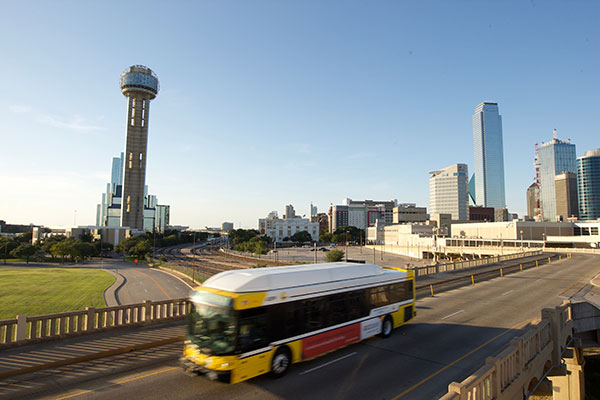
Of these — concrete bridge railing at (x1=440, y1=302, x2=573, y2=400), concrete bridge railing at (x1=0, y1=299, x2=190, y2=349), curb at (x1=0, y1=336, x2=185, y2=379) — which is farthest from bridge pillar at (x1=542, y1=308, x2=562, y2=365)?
concrete bridge railing at (x1=0, y1=299, x2=190, y2=349)

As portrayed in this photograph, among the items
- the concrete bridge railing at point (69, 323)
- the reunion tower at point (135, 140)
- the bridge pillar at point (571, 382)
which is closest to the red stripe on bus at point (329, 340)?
the concrete bridge railing at point (69, 323)

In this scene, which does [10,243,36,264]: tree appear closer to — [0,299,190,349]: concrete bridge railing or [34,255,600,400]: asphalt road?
[0,299,190,349]: concrete bridge railing

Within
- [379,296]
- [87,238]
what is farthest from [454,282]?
[87,238]

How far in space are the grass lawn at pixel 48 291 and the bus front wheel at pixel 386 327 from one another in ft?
137

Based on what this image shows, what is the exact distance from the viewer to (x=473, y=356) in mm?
12547

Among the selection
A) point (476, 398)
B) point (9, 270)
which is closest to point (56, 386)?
point (476, 398)

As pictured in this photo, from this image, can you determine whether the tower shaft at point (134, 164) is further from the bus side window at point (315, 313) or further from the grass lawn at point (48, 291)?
the bus side window at point (315, 313)

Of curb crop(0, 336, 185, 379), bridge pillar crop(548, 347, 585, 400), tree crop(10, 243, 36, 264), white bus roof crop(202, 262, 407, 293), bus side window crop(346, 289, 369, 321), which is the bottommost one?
bridge pillar crop(548, 347, 585, 400)

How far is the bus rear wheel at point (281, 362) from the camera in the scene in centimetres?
1011

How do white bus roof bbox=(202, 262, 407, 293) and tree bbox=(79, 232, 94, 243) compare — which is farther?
tree bbox=(79, 232, 94, 243)

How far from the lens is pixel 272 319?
10.0m

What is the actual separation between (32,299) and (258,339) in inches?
2276

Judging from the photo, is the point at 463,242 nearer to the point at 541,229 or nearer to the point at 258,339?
the point at 541,229

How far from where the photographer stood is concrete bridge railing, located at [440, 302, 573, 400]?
802 centimetres
